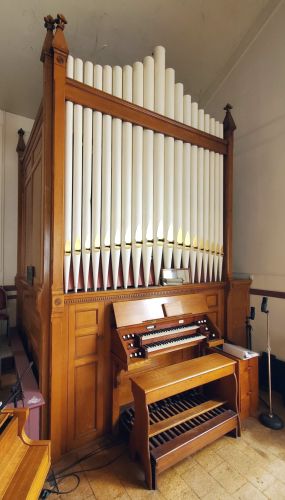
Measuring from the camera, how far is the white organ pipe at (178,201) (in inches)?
95.9

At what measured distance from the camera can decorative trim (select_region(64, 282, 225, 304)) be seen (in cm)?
192

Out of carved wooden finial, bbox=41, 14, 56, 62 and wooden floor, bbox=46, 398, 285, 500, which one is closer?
wooden floor, bbox=46, 398, 285, 500

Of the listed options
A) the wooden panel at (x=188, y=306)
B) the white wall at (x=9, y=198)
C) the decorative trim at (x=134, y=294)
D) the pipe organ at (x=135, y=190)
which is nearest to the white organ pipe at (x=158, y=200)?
the pipe organ at (x=135, y=190)

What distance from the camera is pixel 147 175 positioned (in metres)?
2.27

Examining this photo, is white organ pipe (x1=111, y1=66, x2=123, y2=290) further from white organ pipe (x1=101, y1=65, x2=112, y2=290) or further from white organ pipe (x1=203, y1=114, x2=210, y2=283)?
white organ pipe (x1=203, y1=114, x2=210, y2=283)

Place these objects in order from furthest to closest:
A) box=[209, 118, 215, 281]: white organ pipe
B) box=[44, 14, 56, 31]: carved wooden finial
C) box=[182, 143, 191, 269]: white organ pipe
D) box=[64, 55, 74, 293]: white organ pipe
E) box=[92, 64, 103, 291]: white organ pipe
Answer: box=[209, 118, 215, 281]: white organ pipe → box=[182, 143, 191, 269]: white organ pipe → box=[92, 64, 103, 291]: white organ pipe → box=[64, 55, 74, 293]: white organ pipe → box=[44, 14, 56, 31]: carved wooden finial

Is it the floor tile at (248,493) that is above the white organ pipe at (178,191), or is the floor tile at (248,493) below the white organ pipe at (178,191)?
below

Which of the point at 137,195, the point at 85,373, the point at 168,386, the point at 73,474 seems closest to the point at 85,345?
the point at 85,373

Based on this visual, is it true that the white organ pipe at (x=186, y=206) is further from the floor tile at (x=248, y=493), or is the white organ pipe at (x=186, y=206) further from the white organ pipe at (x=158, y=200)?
the floor tile at (x=248, y=493)

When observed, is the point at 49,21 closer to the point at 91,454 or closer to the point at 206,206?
the point at 206,206

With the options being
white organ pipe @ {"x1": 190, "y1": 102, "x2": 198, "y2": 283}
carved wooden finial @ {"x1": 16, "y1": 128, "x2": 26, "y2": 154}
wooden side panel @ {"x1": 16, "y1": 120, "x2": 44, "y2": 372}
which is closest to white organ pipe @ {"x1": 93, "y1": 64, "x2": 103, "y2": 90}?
wooden side panel @ {"x1": 16, "y1": 120, "x2": 44, "y2": 372}

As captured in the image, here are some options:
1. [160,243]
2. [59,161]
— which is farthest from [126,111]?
[160,243]

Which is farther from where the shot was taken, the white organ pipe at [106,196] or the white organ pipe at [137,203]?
the white organ pipe at [137,203]

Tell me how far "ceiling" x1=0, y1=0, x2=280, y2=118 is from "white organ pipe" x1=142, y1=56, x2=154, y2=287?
0.79 metres
